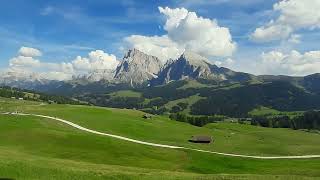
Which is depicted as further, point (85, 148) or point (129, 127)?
point (129, 127)

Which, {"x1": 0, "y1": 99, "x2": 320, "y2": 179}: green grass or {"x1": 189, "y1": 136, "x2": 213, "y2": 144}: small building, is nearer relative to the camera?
{"x1": 0, "y1": 99, "x2": 320, "y2": 179}: green grass

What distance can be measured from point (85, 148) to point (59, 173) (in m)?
59.1

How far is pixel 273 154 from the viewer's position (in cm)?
14362

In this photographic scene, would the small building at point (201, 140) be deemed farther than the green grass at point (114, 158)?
Yes

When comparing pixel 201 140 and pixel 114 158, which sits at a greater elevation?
pixel 114 158

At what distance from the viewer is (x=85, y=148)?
11594 cm

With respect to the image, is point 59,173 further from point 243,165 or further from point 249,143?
point 249,143

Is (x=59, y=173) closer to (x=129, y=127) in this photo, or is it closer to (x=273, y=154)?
(x=273, y=154)

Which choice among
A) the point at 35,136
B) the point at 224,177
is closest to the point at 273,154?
the point at 35,136

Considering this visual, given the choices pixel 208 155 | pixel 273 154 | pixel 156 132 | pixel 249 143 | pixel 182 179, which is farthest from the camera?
pixel 156 132

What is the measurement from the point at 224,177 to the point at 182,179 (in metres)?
5.14

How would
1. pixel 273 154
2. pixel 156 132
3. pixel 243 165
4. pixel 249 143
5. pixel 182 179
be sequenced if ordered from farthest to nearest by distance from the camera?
pixel 156 132 → pixel 249 143 → pixel 273 154 → pixel 243 165 → pixel 182 179

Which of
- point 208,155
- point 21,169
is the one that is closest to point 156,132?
point 208,155

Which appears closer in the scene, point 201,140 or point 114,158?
point 114,158
